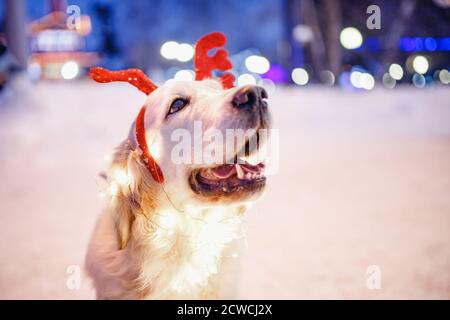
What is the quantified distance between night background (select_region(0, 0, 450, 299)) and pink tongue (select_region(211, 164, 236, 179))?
1.50ft

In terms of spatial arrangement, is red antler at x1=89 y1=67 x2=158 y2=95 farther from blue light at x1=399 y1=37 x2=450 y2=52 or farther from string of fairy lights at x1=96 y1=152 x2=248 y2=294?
blue light at x1=399 y1=37 x2=450 y2=52

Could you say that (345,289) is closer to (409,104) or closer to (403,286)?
(403,286)

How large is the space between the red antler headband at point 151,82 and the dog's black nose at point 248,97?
0.32 m

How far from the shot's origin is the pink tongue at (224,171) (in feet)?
4.09

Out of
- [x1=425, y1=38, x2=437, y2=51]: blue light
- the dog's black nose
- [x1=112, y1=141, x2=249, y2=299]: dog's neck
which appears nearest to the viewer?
the dog's black nose

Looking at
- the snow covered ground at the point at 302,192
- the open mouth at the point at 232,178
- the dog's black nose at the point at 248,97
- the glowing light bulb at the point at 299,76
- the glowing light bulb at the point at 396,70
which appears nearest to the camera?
the dog's black nose at the point at 248,97

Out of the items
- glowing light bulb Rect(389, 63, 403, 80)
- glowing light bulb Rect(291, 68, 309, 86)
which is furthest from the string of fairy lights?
glowing light bulb Rect(291, 68, 309, 86)

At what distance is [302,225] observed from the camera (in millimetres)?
3078

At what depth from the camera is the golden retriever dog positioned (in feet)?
3.84

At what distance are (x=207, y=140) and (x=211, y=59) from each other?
16.5 inches

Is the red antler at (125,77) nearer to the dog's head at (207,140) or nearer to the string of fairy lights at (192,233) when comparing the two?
the dog's head at (207,140)

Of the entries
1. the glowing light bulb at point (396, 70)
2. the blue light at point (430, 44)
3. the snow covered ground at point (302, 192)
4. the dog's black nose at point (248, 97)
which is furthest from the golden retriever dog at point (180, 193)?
the glowing light bulb at point (396, 70)

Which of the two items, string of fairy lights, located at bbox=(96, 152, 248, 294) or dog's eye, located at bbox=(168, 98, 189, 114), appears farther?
string of fairy lights, located at bbox=(96, 152, 248, 294)

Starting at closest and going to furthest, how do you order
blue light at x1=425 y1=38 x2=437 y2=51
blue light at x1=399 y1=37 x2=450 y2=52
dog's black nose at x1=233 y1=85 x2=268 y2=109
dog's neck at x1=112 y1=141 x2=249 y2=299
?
dog's black nose at x1=233 y1=85 x2=268 y2=109
dog's neck at x1=112 y1=141 x2=249 y2=299
blue light at x1=399 y1=37 x2=450 y2=52
blue light at x1=425 y1=38 x2=437 y2=51
